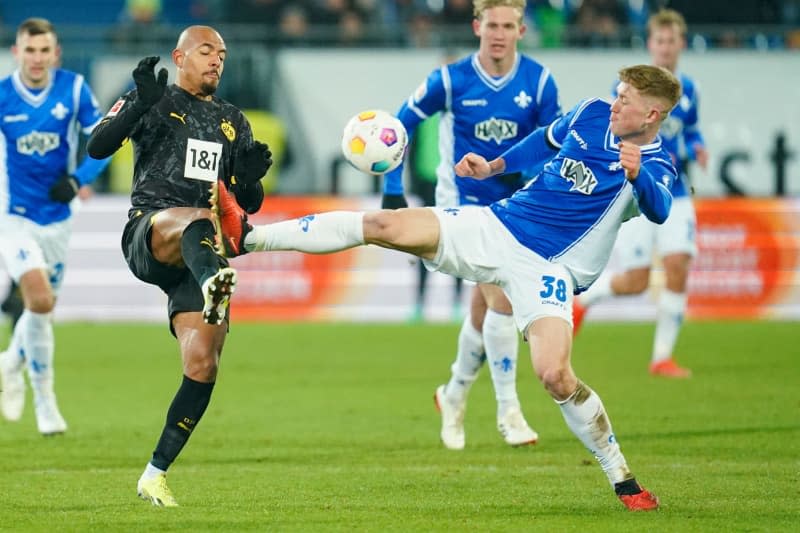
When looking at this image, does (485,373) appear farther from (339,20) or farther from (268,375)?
(339,20)

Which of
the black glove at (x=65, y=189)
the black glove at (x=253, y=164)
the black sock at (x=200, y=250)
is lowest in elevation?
the black glove at (x=65, y=189)

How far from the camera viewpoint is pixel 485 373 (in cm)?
1384

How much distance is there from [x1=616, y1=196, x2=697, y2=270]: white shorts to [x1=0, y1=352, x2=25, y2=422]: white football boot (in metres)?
5.45

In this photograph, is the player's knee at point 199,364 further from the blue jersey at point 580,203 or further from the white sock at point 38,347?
the white sock at point 38,347

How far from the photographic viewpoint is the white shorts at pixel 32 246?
32.8ft

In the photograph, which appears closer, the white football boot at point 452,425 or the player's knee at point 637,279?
the white football boot at point 452,425

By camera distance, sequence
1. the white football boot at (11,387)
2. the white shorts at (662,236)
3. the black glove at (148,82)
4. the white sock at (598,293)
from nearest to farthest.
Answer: the black glove at (148,82) < the white football boot at (11,387) < the white shorts at (662,236) < the white sock at (598,293)

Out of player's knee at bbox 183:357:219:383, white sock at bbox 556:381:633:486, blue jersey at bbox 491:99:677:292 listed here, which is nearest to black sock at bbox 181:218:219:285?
player's knee at bbox 183:357:219:383

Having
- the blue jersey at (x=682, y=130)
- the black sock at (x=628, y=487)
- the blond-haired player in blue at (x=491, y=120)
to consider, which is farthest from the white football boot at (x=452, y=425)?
the blue jersey at (x=682, y=130)

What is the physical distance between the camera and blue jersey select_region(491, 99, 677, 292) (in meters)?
7.22

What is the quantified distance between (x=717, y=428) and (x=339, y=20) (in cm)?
1150

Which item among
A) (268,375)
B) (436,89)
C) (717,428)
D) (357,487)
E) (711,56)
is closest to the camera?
(357,487)

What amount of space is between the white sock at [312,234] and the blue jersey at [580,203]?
2.68 feet

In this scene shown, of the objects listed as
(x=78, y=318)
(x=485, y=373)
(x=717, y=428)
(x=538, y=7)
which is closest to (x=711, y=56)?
(x=538, y=7)
